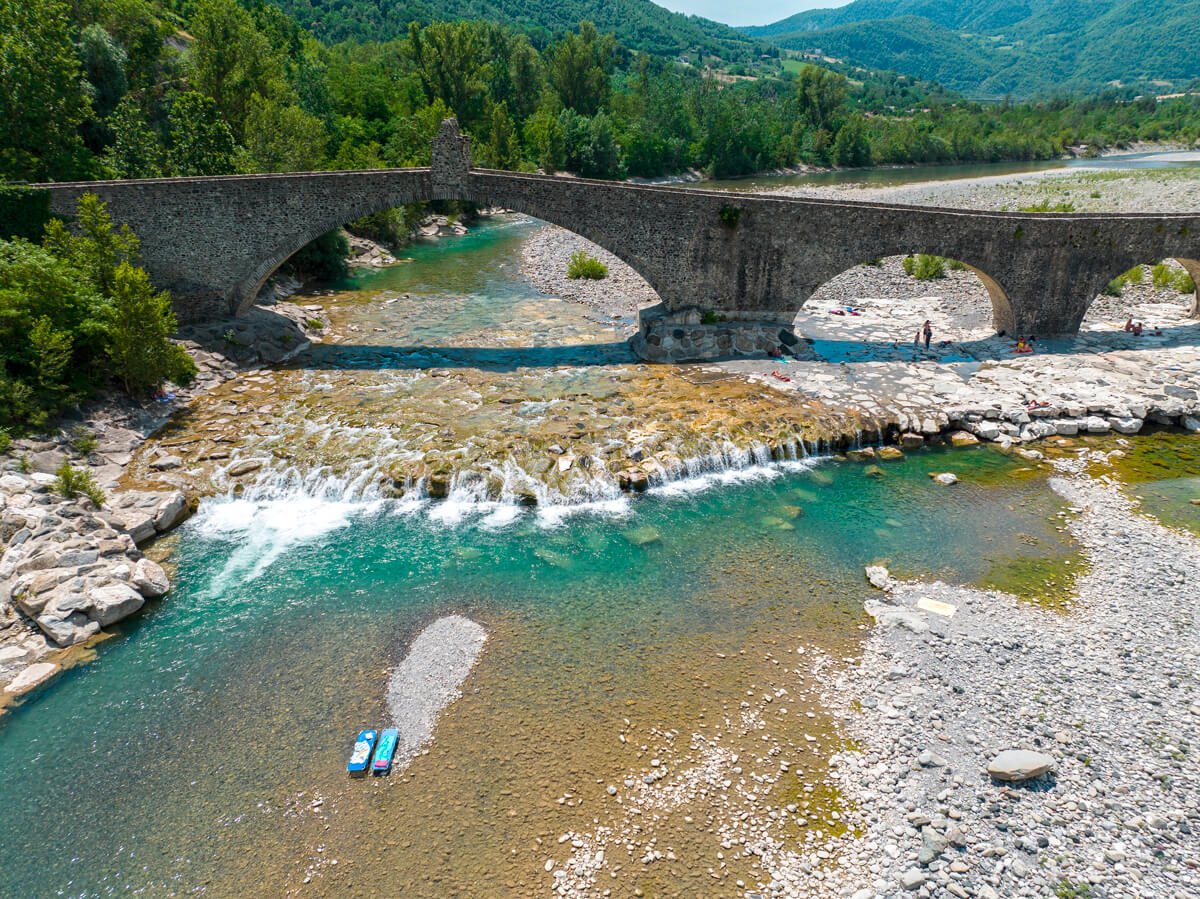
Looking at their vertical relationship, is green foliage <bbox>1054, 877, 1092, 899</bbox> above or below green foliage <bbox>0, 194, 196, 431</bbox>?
below

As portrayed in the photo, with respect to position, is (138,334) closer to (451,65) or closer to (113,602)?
(113,602)

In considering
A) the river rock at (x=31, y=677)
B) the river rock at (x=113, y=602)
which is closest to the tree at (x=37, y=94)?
the river rock at (x=113, y=602)

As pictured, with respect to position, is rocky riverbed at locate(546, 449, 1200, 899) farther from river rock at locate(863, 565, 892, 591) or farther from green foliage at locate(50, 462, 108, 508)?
green foliage at locate(50, 462, 108, 508)

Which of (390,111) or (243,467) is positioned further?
(390,111)

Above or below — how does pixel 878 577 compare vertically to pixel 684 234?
below

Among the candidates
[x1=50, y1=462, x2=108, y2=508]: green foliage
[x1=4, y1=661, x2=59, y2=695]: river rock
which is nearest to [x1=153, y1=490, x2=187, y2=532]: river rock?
[x1=50, y1=462, x2=108, y2=508]: green foliage

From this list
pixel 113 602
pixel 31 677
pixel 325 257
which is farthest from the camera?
pixel 325 257

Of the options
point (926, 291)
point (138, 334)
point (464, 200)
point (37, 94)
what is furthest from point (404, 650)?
point (926, 291)
